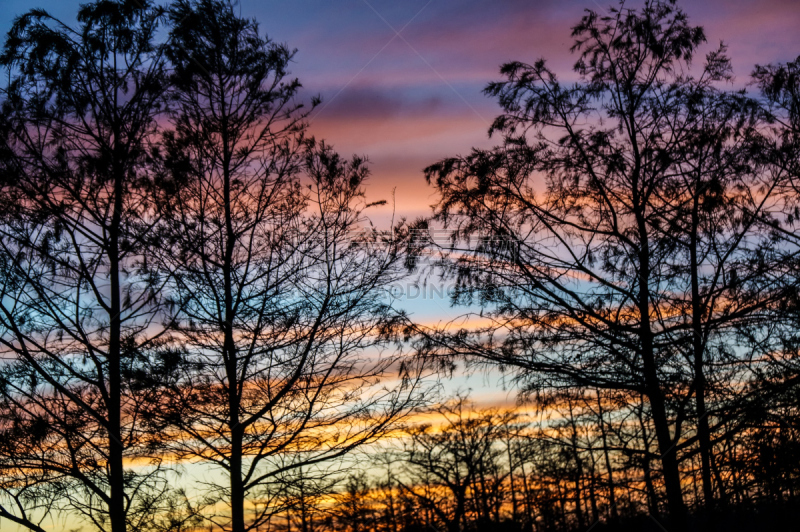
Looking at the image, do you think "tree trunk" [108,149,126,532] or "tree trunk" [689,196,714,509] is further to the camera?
"tree trunk" [108,149,126,532]

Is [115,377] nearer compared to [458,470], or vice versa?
[115,377]

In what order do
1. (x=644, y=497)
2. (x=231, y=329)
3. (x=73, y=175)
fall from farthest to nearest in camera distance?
(x=73, y=175), (x=231, y=329), (x=644, y=497)

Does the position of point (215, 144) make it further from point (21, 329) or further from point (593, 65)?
point (593, 65)

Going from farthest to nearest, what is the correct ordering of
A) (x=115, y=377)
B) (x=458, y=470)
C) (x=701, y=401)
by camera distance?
(x=458, y=470) → (x=115, y=377) → (x=701, y=401)

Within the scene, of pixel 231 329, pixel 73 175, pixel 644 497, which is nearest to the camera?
pixel 644 497

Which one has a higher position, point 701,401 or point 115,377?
point 115,377

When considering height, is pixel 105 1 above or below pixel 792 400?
above

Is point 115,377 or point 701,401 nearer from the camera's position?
point 701,401

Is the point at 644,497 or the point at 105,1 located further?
the point at 105,1

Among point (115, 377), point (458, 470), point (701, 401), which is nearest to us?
point (701, 401)

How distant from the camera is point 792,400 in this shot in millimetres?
7480

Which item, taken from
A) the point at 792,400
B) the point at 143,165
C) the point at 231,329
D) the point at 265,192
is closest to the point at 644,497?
the point at 792,400

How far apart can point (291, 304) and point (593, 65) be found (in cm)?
530

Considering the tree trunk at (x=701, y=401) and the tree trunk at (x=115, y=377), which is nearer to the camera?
the tree trunk at (x=701, y=401)
